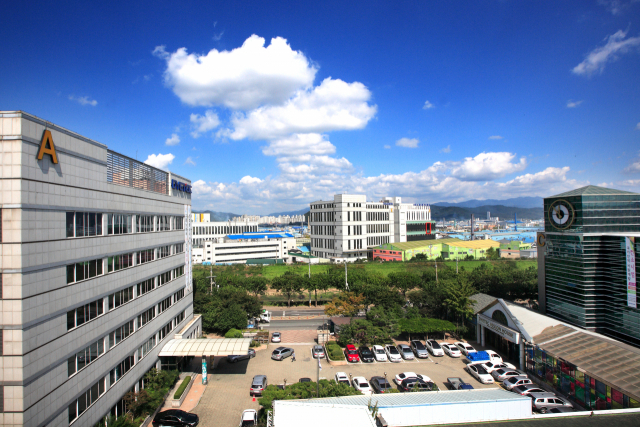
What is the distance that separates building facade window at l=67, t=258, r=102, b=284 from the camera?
49.0 ft

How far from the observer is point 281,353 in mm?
29188

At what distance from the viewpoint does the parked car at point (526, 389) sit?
2088cm

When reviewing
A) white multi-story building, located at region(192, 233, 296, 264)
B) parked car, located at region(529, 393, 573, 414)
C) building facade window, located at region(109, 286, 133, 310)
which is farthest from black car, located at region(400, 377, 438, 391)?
white multi-story building, located at region(192, 233, 296, 264)

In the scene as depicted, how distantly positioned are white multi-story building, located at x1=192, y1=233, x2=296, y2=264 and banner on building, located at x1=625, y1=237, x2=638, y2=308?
86777 millimetres

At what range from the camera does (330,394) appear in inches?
705

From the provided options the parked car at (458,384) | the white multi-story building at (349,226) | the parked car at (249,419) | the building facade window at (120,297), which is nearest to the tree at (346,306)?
the parked car at (458,384)

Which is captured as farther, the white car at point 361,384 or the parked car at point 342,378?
the parked car at point 342,378

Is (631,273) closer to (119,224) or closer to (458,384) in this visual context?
(458,384)

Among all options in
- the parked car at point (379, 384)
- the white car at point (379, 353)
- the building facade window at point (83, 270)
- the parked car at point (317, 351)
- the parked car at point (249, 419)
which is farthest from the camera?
the parked car at point (317, 351)

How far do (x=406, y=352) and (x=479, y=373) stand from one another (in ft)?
19.7

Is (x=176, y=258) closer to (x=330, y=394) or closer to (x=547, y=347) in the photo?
(x=330, y=394)

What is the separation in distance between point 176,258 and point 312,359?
45.5 feet

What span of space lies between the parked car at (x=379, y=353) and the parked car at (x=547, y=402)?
10.8 m

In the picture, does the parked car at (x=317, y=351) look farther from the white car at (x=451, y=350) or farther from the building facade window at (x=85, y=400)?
the building facade window at (x=85, y=400)
